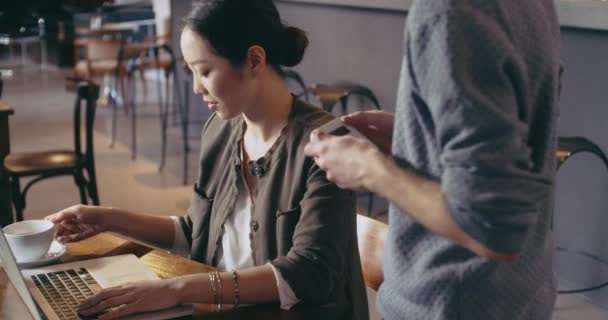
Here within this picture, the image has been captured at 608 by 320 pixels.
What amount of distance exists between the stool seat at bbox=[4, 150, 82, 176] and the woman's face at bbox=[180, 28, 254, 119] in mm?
2345

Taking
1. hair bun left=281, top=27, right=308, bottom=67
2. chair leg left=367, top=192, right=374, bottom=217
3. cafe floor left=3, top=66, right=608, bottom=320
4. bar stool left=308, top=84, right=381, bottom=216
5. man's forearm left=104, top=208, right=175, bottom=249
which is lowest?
cafe floor left=3, top=66, right=608, bottom=320

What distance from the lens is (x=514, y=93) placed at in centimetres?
84

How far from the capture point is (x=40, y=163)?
367 cm

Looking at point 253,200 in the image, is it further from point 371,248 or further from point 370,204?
point 370,204

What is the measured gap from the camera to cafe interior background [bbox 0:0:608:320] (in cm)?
303

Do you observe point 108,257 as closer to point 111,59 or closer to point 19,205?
point 19,205

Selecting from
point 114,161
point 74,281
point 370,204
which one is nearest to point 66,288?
point 74,281

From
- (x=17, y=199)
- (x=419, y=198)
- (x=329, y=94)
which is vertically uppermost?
(x=419, y=198)

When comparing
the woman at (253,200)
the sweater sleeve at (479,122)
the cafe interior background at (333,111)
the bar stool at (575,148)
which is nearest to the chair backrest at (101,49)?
the cafe interior background at (333,111)

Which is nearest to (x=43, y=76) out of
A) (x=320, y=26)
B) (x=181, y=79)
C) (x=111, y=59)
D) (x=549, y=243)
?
(x=111, y=59)

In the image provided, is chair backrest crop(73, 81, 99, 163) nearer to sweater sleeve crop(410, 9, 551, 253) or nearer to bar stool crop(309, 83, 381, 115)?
Result: bar stool crop(309, 83, 381, 115)

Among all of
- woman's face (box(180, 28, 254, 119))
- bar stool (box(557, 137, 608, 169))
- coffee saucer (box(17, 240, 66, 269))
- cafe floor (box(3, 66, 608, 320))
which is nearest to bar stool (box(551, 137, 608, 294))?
bar stool (box(557, 137, 608, 169))

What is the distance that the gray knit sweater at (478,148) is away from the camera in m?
0.82

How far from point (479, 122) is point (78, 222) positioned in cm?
103
